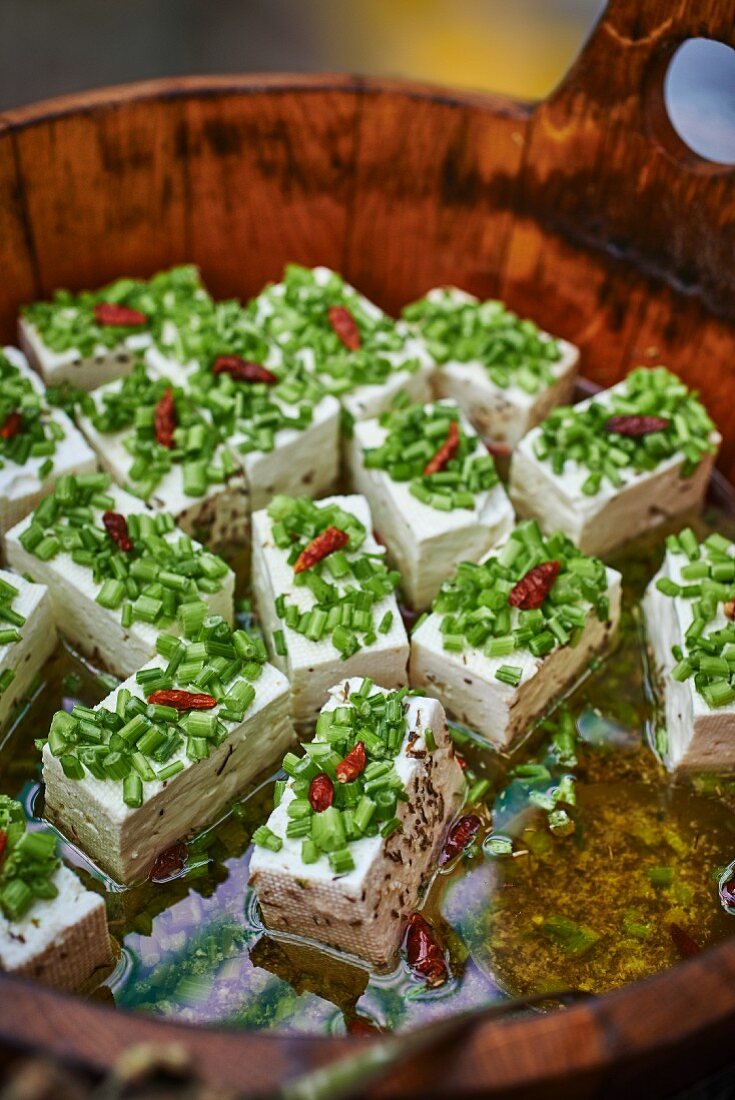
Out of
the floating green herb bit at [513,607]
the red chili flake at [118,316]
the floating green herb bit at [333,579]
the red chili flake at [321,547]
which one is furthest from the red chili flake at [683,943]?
the red chili flake at [118,316]

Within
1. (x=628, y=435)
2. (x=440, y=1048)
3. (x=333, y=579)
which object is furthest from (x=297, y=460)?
(x=440, y=1048)

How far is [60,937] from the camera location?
2062mm

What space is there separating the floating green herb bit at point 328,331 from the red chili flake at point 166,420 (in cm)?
44

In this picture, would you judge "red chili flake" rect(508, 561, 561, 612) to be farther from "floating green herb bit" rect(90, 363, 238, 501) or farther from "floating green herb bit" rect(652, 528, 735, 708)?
"floating green herb bit" rect(90, 363, 238, 501)

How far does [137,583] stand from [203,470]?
0.45 meters

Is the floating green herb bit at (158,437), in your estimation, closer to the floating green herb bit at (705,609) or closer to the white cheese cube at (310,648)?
the white cheese cube at (310,648)

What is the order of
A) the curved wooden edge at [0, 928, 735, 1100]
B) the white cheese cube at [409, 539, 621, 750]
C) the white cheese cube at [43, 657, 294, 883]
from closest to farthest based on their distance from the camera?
the curved wooden edge at [0, 928, 735, 1100] → the white cheese cube at [43, 657, 294, 883] → the white cheese cube at [409, 539, 621, 750]

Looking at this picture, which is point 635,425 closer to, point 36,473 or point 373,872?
point 373,872

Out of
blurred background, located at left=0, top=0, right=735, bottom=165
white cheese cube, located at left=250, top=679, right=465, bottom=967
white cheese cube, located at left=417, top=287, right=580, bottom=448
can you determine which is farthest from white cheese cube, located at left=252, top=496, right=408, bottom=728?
blurred background, located at left=0, top=0, right=735, bottom=165

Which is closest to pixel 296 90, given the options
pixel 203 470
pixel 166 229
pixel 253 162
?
pixel 253 162

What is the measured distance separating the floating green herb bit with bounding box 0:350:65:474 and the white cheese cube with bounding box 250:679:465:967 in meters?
1.11

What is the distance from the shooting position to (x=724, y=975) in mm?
1634

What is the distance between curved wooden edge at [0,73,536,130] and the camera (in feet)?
10.8

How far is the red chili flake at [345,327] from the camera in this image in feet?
11.1
